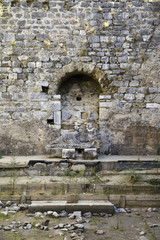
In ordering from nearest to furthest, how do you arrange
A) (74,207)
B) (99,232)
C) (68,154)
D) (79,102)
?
1. (99,232)
2. (74,207)
3. (68,154)
4. (79,102)

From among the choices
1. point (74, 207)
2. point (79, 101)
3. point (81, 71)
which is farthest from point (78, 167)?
point (81, 71)

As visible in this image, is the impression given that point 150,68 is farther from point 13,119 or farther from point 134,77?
point 13,119

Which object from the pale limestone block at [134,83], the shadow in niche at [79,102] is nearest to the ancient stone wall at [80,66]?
the pale limestone block at [134,83]

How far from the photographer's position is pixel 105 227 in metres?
4.48

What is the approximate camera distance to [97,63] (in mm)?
8141

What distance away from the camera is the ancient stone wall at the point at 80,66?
26.6 feet

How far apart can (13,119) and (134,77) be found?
3.60 meters

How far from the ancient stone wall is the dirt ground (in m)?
3.32

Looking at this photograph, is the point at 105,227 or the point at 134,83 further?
the point at 134,83

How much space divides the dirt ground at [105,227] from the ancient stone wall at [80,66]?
10.9ft

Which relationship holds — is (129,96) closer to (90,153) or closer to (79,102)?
(79,102)

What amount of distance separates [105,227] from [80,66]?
4.82m

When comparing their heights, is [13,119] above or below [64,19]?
below

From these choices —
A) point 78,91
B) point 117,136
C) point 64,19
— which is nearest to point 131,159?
point 117,136
